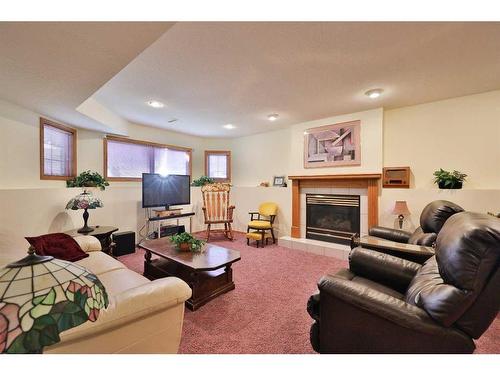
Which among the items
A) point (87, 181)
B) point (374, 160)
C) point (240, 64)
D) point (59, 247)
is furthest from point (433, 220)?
point (87, 181)

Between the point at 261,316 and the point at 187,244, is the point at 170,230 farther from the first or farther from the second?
the point at 261,316

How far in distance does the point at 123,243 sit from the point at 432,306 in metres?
3.77

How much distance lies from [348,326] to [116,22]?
2209mm

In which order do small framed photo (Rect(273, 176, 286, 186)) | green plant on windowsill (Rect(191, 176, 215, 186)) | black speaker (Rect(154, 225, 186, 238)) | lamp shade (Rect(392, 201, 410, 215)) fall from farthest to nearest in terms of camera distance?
green plant on windowsill (Rect(191, 176, 215, 186)), small framed photo (Rect(273, 176, 286, 186)), black speaker (Rect(154, 225, 186, 238)), lamp shade (Rect(392, 201, 410, 215))

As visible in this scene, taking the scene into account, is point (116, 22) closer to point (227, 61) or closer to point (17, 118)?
point (227, 61)

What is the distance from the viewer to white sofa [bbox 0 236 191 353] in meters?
0.99

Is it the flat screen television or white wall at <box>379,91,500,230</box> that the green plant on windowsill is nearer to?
the flat screen television

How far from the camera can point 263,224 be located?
410cm

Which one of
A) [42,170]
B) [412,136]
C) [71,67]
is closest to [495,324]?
[412,136]

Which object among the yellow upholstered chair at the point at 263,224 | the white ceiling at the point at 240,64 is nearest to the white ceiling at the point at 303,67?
the white ceiling at the point at 240,64

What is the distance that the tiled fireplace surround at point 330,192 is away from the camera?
349 cm

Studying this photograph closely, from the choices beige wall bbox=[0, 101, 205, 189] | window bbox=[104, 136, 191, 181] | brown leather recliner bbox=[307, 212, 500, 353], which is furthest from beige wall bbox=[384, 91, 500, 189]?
beige wall bbox=[0, 101, 205, 189]

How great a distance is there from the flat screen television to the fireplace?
2483 mm
